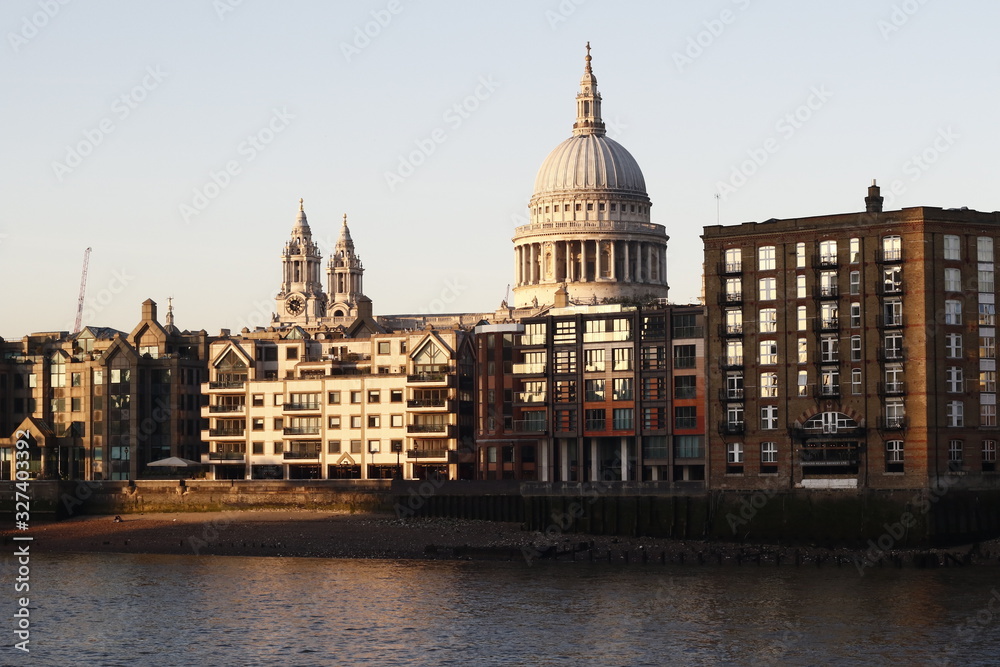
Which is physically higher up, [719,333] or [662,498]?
[719,333]

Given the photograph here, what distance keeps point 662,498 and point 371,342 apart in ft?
180

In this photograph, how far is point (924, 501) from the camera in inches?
4993

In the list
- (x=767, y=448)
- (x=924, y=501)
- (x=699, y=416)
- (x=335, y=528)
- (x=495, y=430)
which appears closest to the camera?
(x=924, y=501)

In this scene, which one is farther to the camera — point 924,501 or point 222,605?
point 924,501

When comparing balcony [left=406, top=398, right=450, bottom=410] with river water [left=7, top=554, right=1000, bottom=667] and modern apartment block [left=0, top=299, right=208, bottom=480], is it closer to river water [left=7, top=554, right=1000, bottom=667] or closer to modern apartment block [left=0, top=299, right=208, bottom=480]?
modern apartment block [left=0, top=299, right=208, bottom=480]

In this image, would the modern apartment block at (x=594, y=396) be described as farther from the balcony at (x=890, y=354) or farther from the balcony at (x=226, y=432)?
the balcony at (x=890, y=354)

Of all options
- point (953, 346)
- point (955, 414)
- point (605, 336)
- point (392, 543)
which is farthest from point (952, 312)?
point (392, 543)

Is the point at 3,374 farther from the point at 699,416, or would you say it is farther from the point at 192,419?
the point at 699,416

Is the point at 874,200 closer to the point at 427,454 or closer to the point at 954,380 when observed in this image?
the point at 954,380

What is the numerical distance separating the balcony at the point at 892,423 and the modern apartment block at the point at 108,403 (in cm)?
8078

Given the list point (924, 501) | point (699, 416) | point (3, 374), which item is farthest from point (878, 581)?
point (3, 374)

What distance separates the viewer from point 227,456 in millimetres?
187250

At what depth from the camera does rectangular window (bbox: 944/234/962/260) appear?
431ft

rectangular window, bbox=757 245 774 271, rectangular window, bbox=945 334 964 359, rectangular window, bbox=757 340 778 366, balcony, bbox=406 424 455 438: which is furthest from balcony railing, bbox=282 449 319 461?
rectangular window, bbox=945 334 964 359
